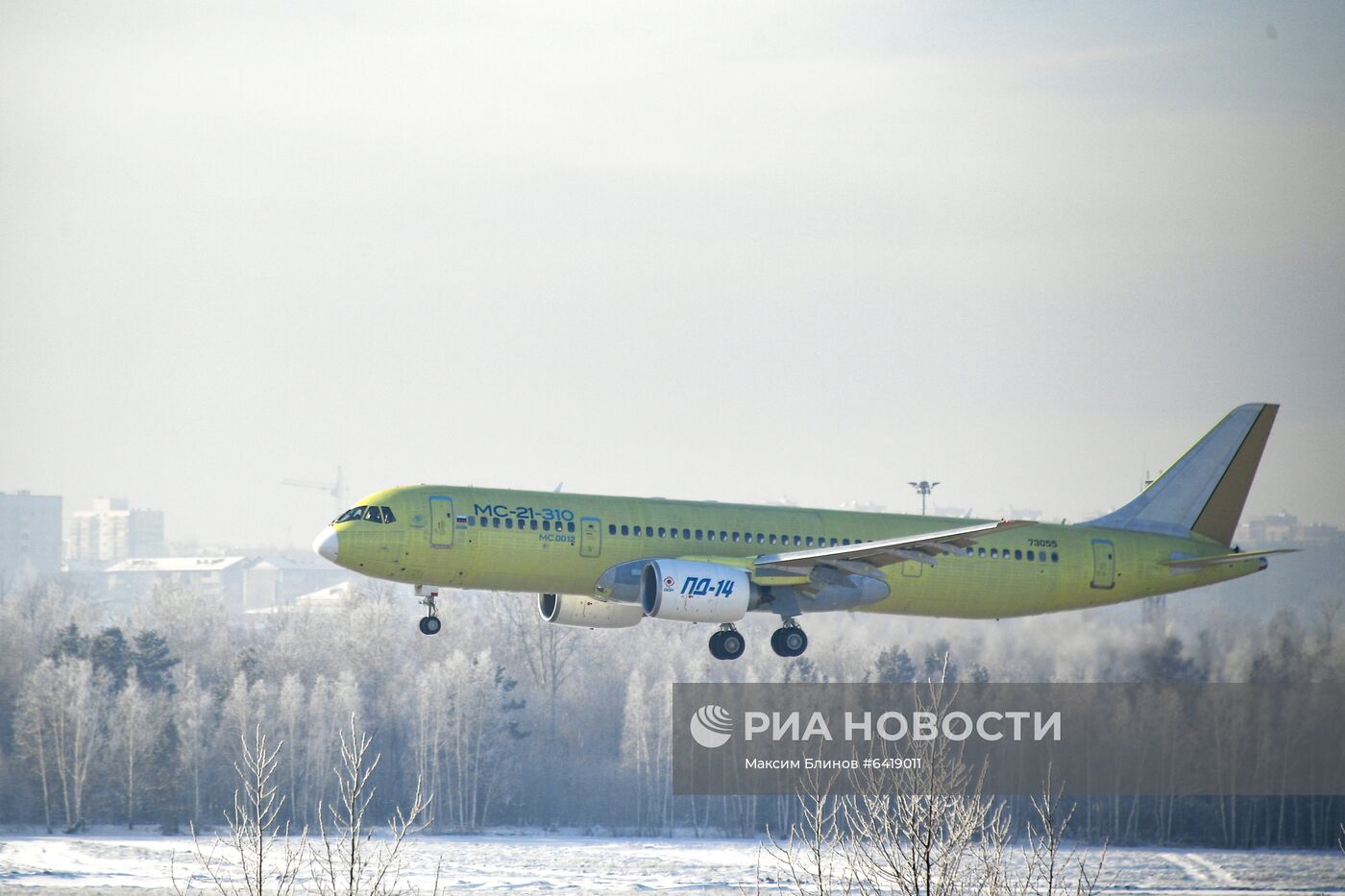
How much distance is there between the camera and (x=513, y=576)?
5419 cm

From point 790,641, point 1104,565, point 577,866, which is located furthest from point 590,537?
point 577,866

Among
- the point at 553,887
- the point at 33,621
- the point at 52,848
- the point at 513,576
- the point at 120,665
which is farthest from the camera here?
the point at 33,621

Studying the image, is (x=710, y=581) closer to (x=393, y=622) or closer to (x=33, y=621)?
(x=393, y=622)

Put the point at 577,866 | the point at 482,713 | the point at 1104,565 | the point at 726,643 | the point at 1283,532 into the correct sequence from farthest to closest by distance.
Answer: the point at 1283,532 → the point at 482,713 → the point at 577,866 → the point at 1104,565 → the point at 726,643

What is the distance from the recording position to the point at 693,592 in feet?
179

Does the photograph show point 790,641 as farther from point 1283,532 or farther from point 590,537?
point 1283,532

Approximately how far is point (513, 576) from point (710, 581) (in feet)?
18.1

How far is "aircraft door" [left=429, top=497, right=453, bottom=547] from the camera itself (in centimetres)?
5331

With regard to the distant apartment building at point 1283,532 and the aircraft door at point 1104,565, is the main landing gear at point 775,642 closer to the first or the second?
the aircraft door at point 1104,565

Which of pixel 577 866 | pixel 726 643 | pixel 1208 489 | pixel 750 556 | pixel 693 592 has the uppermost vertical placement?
pixel 1208 489

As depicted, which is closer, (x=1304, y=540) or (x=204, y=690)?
(x=204, y=690)

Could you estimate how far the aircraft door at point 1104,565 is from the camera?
2484 inches

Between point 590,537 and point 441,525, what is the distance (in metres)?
4.27

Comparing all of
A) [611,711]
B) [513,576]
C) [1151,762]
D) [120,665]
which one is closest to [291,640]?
[120,665]
